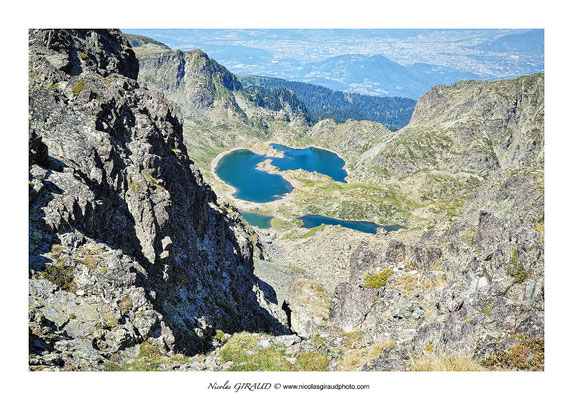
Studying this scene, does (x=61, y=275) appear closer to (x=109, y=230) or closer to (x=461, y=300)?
(x=109, y=230)

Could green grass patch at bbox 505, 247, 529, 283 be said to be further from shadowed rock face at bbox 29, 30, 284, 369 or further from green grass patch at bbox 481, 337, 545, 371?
shadowed rock face at bbox 29, 30, 284, 369

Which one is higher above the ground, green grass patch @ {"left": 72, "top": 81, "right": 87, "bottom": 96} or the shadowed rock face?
green grass patch @ {"left": 72, "top": 81, "right": 87, "bottom": 96}

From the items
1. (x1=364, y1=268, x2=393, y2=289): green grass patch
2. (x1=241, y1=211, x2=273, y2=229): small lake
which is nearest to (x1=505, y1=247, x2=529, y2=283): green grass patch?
(x1=364, y1=268, x2=393, y2=289): green grass patch

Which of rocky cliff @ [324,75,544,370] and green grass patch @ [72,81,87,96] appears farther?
green grass patch @ [72,81,87,96]

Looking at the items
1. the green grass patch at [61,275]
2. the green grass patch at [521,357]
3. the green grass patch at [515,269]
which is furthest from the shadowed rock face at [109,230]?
the green grass patch at [515,269]

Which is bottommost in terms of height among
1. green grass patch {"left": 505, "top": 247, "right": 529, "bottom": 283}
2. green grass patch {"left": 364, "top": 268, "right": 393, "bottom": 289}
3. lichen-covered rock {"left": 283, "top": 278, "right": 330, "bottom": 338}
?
lichen-covered rock {"left": 283, "top": 278, "right": 330, "bottom": 338}
